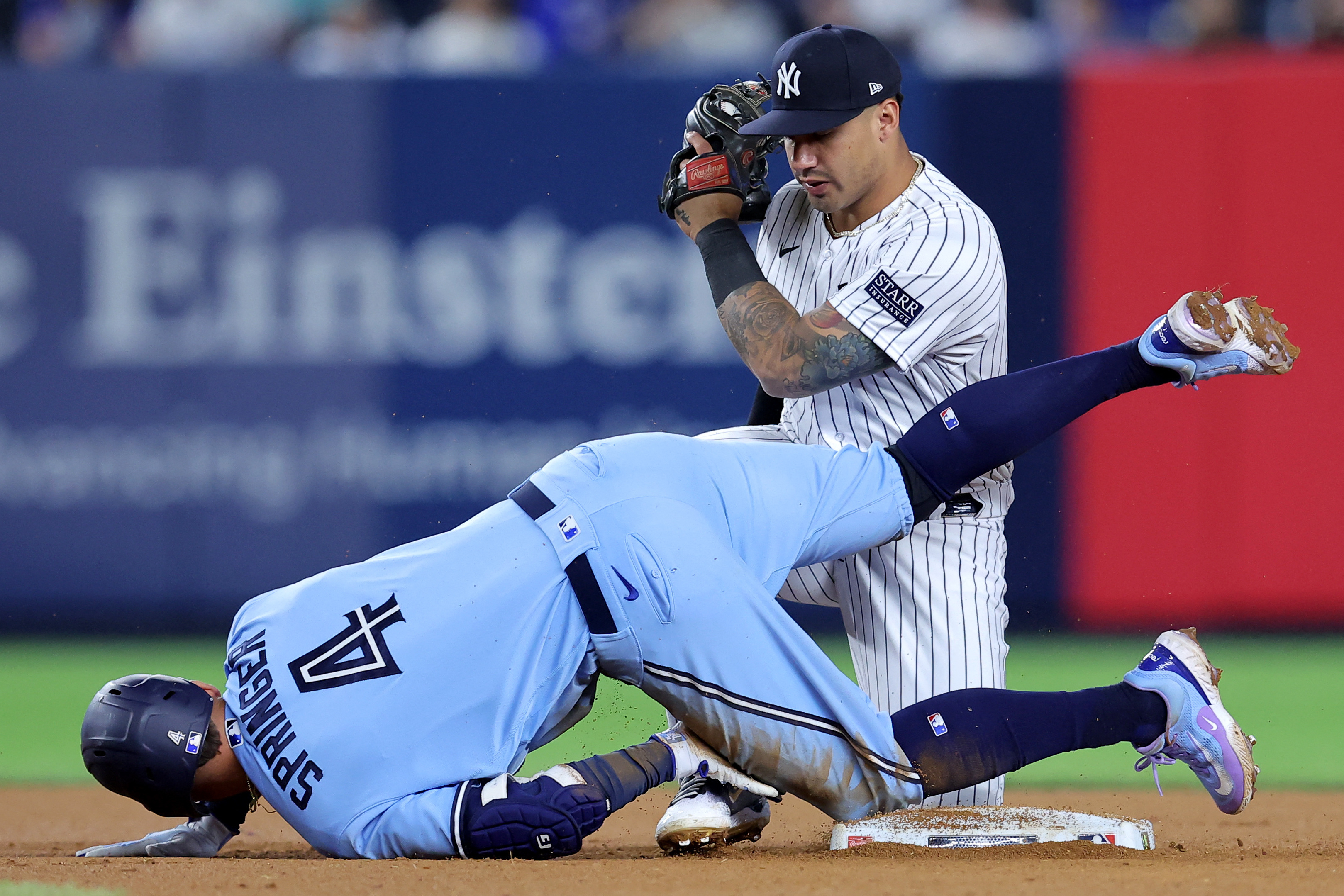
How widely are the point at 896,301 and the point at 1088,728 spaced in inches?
41.3

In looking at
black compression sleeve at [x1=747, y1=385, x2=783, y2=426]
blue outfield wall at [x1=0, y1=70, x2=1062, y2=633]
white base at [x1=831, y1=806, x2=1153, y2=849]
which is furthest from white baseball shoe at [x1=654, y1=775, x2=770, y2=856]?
blue outfield wall at [x1=0, y1=70, x2=1062, y2=633]

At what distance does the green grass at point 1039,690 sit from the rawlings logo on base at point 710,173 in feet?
6.95

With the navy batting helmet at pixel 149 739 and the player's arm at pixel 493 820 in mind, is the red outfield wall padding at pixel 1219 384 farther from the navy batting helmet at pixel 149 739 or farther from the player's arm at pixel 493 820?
the navy batting helmet at pixel 149 739

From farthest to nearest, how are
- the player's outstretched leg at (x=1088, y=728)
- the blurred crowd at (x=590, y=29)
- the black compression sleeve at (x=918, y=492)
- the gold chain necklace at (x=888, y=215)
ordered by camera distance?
the blurred crowd at (x=590, y=29), the gold chain necklace at (x=888, y=215), the black compression sleeve at (x=918, y=492), the player's outstretched leg at (x=1088, y=728)

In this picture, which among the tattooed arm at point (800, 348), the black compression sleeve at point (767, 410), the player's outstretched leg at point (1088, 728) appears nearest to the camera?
the player's outstretched leg at point (1088, 728)

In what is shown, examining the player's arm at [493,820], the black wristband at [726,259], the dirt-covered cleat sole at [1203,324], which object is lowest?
the player's arm at [493,820]

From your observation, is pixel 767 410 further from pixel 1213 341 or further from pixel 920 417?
pixel 1213 341

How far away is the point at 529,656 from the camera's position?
9.80 ft

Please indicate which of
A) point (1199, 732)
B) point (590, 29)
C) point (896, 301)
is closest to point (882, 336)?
point (896, 301)

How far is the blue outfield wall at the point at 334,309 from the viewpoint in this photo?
6.80 metres

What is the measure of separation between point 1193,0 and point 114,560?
587cm

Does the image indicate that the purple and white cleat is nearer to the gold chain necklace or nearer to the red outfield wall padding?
the gold chain necklace

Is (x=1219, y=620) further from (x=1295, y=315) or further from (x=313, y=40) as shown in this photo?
(x=313, y=40)

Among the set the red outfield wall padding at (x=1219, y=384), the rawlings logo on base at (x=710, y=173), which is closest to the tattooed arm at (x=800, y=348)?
the rawlings logo on base at (x=710, y=173)
